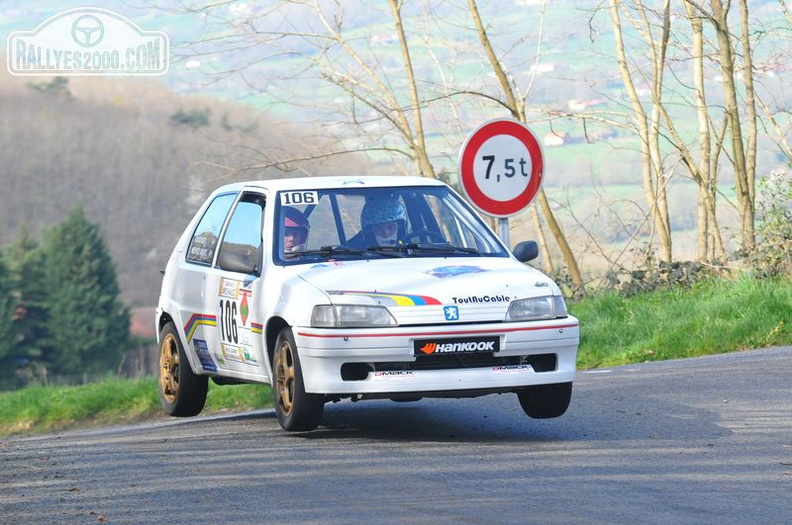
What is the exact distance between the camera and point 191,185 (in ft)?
82.8

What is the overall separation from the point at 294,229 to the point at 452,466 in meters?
2.52

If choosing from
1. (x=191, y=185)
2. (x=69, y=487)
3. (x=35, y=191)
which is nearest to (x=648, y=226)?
(x=191, y=185)

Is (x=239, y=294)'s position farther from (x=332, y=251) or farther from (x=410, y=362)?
(x=410, y=362)

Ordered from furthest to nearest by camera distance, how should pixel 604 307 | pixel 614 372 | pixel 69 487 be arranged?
→ pixel 604 307 → pixel 614 372 → pixel 69 487

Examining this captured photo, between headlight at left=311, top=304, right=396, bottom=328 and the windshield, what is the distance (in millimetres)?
875

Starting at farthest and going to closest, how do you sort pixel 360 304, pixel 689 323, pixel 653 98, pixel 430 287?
pixel 653 98, pixel 689 323, pixel 430 287, pixel 360 304

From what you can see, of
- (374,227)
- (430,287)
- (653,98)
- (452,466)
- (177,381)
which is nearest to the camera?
(452,466)

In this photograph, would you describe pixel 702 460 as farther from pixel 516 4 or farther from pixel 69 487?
pixel 516 4

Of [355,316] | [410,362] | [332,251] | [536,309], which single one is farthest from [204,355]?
[536,309]

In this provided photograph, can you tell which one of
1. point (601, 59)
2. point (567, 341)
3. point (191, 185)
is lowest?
point (567, 341)

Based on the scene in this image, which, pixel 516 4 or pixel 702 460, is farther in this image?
pixel 516 4

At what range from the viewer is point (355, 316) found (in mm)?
8422

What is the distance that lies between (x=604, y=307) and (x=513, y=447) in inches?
345

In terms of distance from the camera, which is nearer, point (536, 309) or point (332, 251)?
point (536, 309)
